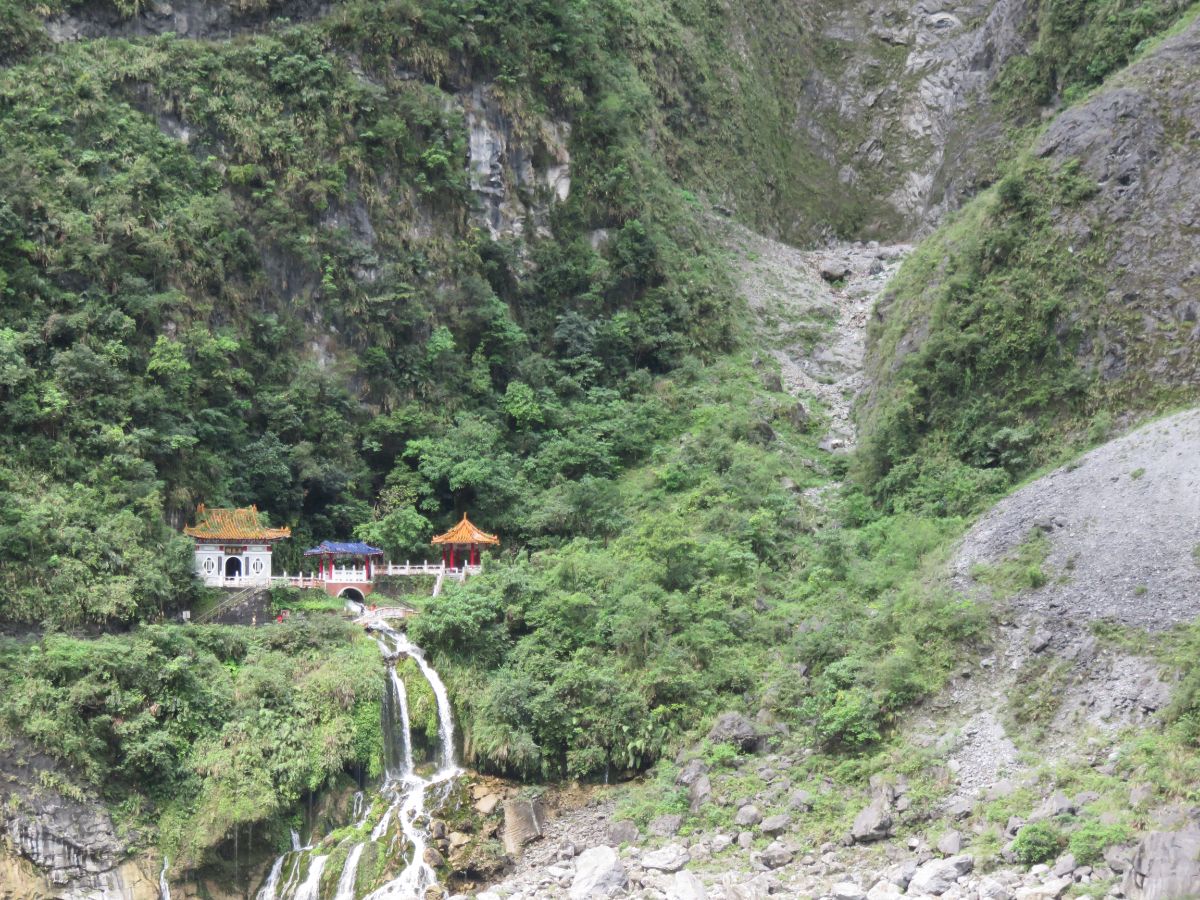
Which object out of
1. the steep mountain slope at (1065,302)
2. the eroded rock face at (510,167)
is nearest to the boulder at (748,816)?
the steep mountain slope at (1065,302)

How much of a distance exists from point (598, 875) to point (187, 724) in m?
11.2

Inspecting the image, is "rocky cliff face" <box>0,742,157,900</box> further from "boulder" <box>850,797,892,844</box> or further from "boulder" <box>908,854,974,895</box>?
"boulder" <box>908,854,974,895</box>

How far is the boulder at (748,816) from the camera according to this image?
31.4 metres

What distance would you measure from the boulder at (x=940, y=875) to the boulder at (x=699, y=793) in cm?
703

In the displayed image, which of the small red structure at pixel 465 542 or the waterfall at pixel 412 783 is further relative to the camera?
the small red structure at pixel 465 542

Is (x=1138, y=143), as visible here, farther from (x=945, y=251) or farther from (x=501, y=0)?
(x=501, y=0)

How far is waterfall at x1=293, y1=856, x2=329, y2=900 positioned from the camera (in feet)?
104

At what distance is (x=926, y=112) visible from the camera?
279ft

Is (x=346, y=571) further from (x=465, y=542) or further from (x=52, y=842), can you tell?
(x=52, y=842)

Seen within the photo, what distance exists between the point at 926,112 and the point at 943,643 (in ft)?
193

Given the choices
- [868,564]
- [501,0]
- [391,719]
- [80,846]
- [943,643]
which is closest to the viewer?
[80,846]

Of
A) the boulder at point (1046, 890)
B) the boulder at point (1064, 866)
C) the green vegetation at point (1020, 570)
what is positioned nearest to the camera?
the boulder at point (1046, 890)

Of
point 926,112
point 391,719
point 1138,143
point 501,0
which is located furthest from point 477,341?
point 926,112

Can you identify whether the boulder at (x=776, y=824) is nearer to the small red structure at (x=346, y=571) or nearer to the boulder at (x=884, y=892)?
the boulder at (x=884, y=892)
